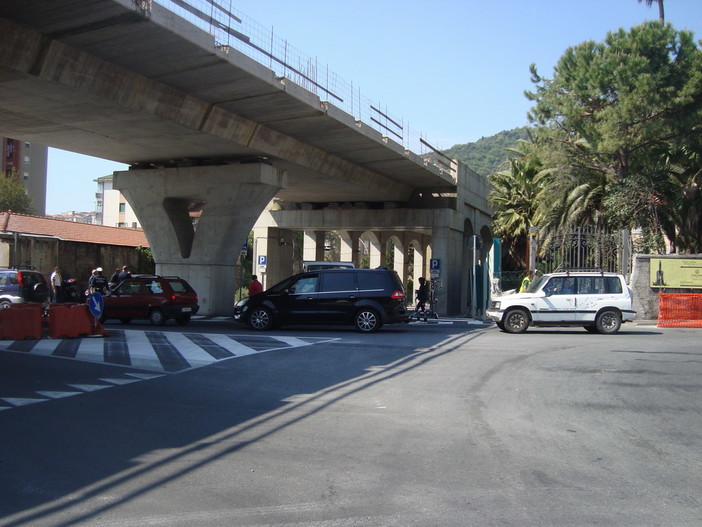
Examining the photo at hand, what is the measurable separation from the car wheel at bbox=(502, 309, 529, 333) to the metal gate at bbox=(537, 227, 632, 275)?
762 centimetres

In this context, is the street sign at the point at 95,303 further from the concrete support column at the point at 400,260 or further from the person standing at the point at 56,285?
the concrete support column at the point at 400,260

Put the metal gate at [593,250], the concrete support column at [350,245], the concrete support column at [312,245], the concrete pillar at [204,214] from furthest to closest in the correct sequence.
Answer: the concrete support column at [350,245] < the concrete support column at [312,245] < the metal gate at [593,250] < the concrete pillar at [204,214]

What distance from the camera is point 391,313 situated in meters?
19.8

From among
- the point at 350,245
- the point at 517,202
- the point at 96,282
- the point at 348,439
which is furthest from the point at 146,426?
the point at 517,202

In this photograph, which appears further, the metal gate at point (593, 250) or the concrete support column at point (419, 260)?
the concrete support column at point (419, 260)

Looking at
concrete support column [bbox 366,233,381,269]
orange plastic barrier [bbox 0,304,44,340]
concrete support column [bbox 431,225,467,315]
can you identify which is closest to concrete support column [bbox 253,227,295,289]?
concrete support column [bbox 431,225,467,315]

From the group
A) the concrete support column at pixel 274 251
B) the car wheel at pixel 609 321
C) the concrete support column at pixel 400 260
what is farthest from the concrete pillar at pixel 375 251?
the car wheel at pixel 609 321

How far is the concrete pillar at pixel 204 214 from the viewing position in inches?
1005

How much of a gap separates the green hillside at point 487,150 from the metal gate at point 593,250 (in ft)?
295

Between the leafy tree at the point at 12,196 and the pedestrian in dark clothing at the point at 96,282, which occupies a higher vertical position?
the leafy tree at the point at 12,196

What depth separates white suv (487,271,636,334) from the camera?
788 inches

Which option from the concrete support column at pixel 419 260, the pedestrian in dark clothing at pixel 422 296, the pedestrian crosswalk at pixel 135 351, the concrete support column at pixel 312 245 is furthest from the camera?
the concrete support column at pixel 419 260

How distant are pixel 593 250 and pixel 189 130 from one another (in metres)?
16.2

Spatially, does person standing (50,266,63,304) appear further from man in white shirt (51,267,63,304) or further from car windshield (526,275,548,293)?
car windshield (526,275,548,293)
